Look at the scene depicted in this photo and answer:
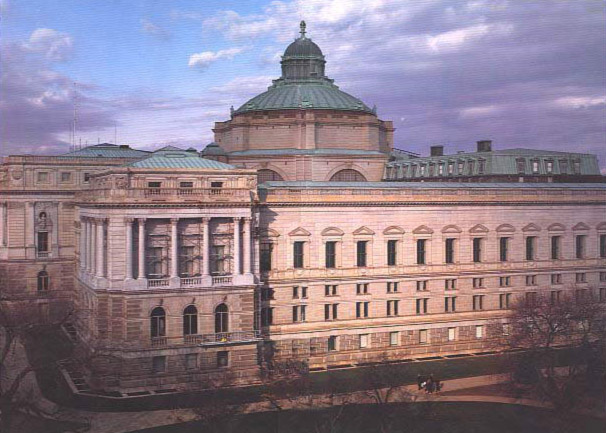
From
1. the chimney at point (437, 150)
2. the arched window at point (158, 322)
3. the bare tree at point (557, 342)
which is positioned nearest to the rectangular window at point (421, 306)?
the bare tree at point (557, 342)

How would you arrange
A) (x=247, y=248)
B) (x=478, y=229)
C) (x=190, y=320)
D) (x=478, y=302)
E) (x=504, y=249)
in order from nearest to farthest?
(x=190, y=320), (x=247, y=248), (x=478, y=229), (x=478, y=302), (x=504, y=249)

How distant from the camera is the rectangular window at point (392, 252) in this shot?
74.5 metres

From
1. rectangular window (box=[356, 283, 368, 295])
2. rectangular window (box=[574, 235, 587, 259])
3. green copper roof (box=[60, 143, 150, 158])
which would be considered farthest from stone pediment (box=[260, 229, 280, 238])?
rectangular window (box=[574, 235, 587, 259])

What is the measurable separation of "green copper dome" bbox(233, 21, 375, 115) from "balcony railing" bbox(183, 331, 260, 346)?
31.4m

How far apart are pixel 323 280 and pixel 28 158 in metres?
36.6

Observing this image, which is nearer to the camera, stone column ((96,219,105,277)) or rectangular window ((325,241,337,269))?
stone column ((96,219,105,277))

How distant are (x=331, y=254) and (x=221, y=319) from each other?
1296 centimetres

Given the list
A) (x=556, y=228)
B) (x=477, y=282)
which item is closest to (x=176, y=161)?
(x=477, y=282)

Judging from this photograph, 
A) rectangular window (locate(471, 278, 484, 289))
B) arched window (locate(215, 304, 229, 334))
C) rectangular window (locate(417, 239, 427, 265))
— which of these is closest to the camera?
arched window (locate(215, 304, 229, 334))

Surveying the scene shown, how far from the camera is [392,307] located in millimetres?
74375

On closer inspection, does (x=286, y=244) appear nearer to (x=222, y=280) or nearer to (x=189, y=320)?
(x=222, y=280)

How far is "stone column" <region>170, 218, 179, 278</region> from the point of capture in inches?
2501

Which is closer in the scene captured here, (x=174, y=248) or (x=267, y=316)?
(x=174, y=248)

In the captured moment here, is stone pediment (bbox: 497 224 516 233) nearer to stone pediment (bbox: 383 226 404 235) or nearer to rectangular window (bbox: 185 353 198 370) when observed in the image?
stone pediment (bbox: 383 226 404 235)
